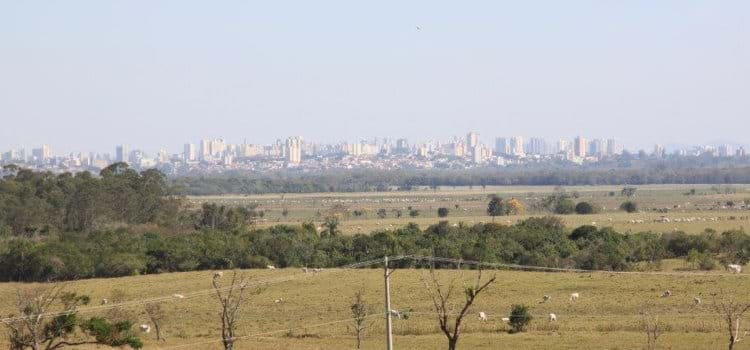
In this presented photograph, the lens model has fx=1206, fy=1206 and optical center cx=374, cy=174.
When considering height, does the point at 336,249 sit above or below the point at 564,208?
below

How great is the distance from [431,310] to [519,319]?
184 inches

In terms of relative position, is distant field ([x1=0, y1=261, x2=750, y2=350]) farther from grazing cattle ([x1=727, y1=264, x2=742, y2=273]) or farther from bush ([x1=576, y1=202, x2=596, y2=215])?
bush ([x1=576, y1=202, x2=596, y2=215])

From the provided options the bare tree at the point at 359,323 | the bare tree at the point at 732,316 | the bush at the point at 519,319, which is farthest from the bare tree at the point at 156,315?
the bare tree at the point at 732,316

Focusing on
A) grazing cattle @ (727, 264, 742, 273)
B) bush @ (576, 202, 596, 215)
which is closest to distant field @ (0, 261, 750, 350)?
grazing cattle @ (727, 264, 742, 273)

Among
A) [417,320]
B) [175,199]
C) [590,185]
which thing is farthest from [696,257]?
[590,185]

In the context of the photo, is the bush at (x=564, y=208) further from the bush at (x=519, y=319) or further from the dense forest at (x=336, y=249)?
the bush at (x=519, y=319)

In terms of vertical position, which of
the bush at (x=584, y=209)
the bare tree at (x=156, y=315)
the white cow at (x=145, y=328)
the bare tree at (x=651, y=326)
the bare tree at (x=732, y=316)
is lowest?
the white cow at (x=145, y=328)

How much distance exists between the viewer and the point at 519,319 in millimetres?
32312

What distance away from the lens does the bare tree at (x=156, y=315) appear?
32.1 metres

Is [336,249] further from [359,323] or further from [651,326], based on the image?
[651,326]

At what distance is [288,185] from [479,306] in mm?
143048

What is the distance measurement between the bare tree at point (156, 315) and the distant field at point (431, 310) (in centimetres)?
28

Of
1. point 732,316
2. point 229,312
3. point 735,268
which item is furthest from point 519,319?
point 735,268

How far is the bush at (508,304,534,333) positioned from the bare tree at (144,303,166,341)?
30.6 feet
